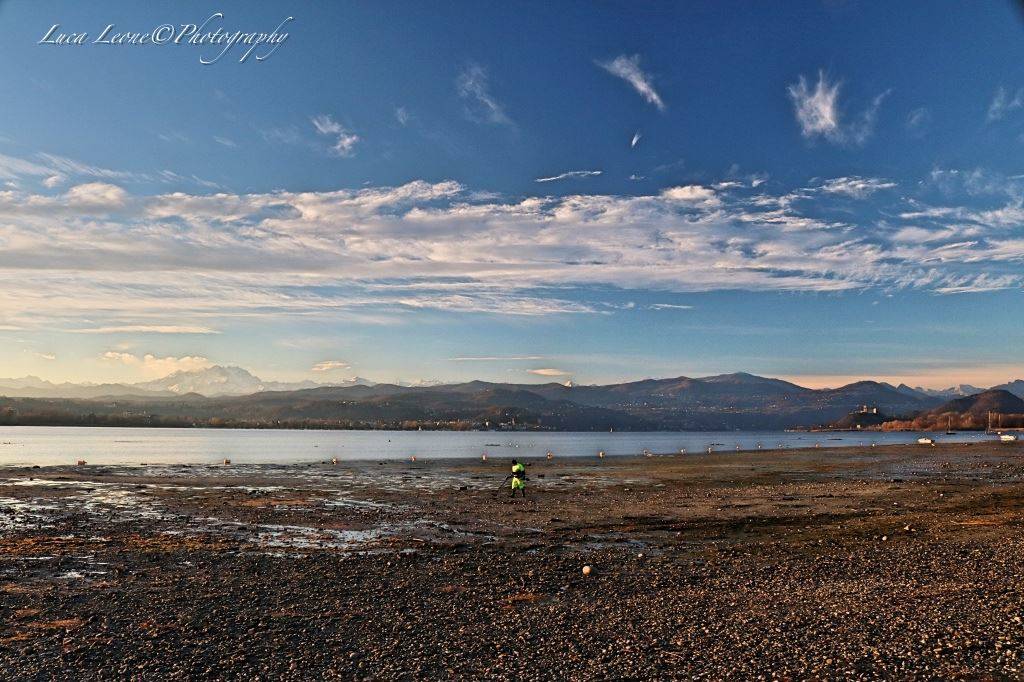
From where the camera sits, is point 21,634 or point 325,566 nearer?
point 21,634

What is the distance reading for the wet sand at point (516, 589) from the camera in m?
11.6

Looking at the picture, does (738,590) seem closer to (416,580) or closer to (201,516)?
(416,580)

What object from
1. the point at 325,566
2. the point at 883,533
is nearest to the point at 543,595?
the point at 325,566

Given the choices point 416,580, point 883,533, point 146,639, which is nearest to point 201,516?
point 416,580

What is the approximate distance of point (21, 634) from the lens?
13.0 metres

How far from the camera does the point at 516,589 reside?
54.5ft

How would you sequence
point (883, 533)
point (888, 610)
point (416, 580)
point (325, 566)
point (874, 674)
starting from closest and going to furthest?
1. point (874, 674)
2. point (888, 610)
3. point (416, 580)
4. point (325, 566)
5. point (883, 533)

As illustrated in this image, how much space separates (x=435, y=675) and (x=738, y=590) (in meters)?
8.43

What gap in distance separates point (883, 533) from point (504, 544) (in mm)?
13481

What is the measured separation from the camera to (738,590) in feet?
53.2

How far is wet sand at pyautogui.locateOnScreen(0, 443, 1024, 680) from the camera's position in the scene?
11586 mm

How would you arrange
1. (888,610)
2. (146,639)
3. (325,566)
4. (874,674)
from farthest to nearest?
(325,566) < (888,610) < (146,639) < (874,674)

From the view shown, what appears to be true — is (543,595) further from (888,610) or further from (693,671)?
(888,610)

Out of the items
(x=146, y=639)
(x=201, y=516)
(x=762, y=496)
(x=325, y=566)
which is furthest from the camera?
(x=762, y=496)
